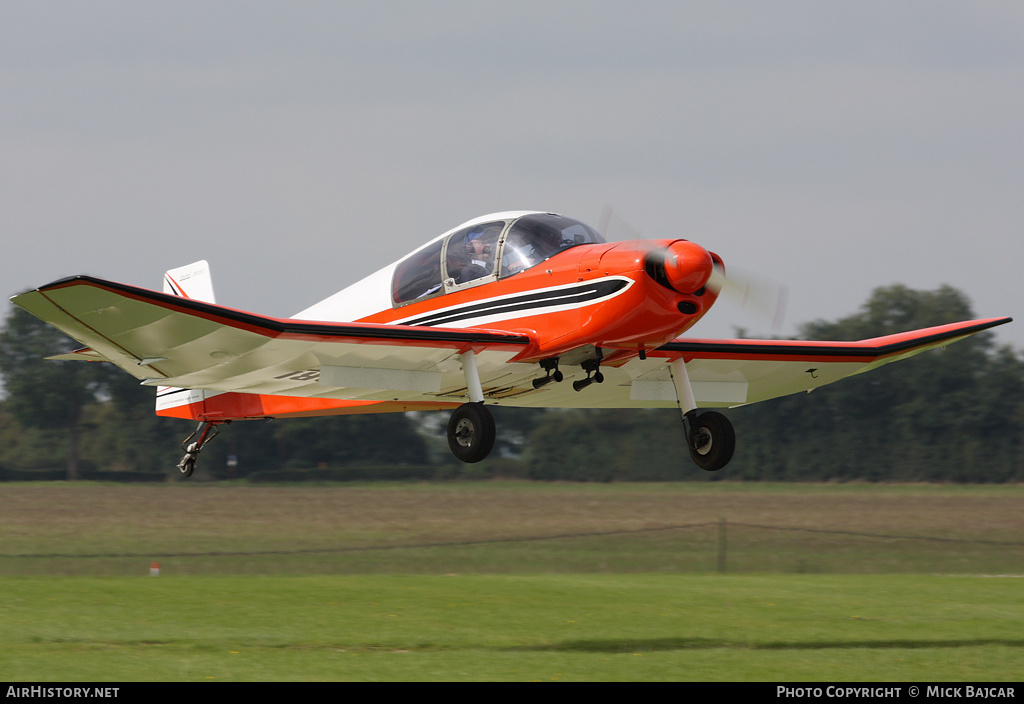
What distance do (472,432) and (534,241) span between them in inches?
90.7

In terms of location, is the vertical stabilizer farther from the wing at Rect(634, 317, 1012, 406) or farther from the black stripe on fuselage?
the wing at Rect(634, 317, 1012, 406)

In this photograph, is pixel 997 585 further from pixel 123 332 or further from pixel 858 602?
pixel 123 332

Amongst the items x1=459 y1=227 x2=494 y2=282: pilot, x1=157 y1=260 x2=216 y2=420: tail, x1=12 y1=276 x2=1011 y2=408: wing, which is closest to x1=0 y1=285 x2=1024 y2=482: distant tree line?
x1=157 y1=260 x2=216 y2=420: tail

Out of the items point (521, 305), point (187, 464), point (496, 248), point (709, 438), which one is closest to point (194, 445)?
point (187, 464)

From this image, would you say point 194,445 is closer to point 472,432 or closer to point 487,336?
point 487,336

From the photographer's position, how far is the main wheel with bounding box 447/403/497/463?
10.2 meters

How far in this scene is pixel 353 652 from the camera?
72.7ft

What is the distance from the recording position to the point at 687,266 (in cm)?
1021

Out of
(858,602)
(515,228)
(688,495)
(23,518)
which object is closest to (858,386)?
(688,495)

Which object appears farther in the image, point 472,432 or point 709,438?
point 709,438

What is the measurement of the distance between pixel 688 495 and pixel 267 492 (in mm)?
24362

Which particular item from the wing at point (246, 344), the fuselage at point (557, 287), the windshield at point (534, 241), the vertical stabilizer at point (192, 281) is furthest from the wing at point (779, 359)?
the vertical stabilizer at point (192, 281)

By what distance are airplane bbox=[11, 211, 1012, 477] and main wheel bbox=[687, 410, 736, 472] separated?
15mm

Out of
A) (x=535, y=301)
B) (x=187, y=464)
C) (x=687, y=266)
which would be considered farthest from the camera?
(x=187, y=464)
